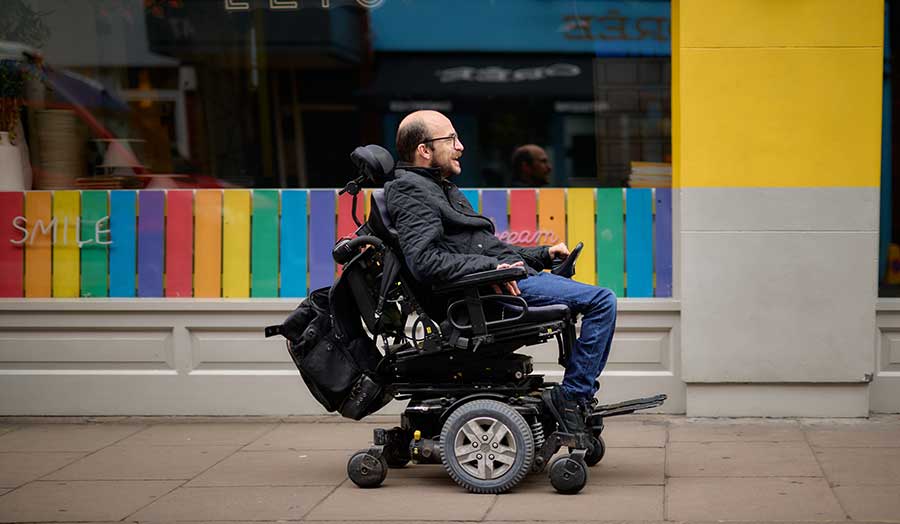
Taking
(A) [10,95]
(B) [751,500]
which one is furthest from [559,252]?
(A) [10,95]

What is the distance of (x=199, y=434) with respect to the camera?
24.6 ft

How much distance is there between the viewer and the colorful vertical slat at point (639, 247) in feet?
25.6

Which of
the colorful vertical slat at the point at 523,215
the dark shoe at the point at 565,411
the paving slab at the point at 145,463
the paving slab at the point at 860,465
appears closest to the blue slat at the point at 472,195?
the colorful vertical slat at the point at 523,215

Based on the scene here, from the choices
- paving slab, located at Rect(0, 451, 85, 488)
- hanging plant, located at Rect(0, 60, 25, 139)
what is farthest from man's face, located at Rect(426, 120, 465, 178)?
hanging plant, located at Rect(0, 60, 25, 139)

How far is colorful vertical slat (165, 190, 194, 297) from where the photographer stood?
8047 millimetres

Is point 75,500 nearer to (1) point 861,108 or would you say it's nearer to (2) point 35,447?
(2) point 35,447

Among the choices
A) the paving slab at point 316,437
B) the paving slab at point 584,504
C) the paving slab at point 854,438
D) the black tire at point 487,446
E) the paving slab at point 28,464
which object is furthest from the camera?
the paving slab at point 316,437

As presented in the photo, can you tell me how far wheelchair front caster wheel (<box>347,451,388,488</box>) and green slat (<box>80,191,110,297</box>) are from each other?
2856 mm

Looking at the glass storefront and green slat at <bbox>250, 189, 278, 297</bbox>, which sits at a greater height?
the glass storefront

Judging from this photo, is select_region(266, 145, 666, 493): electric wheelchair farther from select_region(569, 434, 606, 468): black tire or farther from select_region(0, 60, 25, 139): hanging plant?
select_region(0, 60, 25, 139): hanging plant

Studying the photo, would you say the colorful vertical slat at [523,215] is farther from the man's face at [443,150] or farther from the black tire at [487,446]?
the black tire at [487,446]

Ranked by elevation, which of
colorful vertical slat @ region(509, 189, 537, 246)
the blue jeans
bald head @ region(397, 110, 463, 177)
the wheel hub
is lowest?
the wheel hub

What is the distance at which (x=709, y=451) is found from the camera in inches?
263

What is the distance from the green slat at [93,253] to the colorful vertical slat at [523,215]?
2.57 meters
